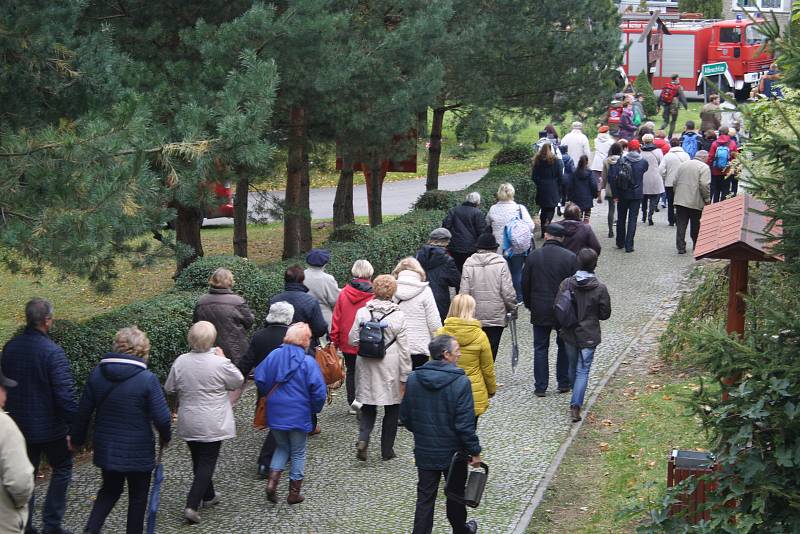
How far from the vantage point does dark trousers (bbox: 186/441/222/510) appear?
792 cm

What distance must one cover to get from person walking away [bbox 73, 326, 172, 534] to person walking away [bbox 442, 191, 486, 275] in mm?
7527

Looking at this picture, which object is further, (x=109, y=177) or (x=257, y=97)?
(x=257, y=97)

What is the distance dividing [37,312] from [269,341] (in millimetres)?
1953

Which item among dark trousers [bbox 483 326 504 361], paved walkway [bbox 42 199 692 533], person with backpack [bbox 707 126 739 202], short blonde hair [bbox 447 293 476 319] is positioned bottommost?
paved walkway [bbox 42 199 692 533]

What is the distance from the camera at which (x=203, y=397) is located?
783 cm

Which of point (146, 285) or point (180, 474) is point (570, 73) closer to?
point (146, 285)

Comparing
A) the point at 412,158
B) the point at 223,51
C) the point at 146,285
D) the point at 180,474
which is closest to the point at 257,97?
the point at 223,51

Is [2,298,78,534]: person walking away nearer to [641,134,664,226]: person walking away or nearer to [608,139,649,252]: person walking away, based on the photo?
[608,139,649,252]: person walking away

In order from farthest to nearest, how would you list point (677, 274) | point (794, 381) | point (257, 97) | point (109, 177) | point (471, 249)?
point (677, 274) < point (471, 249) < point (257, 97) < point (109, 177) < point (794, 381)

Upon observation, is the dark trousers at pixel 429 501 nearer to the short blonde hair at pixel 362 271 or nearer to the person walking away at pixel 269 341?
the person walking away at pixel 269 341

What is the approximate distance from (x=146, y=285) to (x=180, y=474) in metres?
10.8

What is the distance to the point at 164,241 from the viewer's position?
11062 mm

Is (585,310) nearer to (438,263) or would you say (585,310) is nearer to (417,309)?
(417,309)

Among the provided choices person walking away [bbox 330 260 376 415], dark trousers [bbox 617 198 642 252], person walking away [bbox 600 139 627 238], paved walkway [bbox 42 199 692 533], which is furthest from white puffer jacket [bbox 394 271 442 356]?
person walking away [bbox 600 139 627 238]
